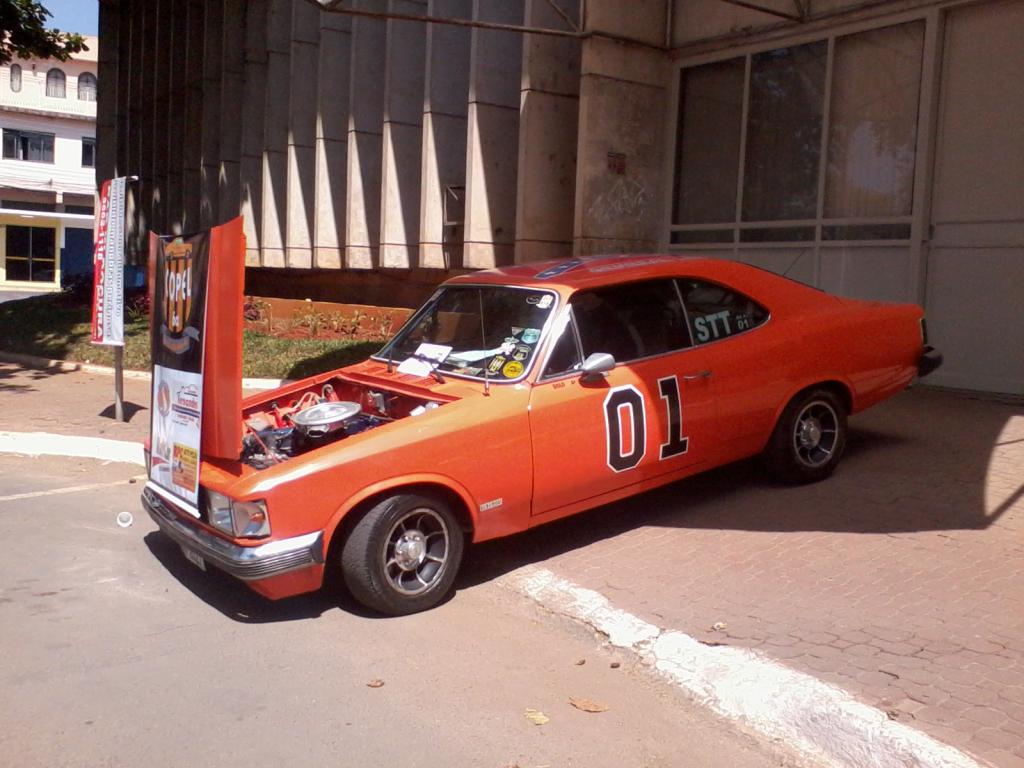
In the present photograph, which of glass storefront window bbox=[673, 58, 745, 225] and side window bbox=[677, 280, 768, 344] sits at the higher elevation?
glass storefront window bbox=[673, 58, 745, 225]

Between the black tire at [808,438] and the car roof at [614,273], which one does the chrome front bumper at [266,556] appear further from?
the black tire at [808,438]

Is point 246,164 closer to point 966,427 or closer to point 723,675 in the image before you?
point 966,427

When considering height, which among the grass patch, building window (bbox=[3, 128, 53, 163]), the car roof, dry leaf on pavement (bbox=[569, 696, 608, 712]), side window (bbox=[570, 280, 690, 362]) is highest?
building window (bbox=[3, 128, 53, 163])

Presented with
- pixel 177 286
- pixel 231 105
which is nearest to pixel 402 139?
pixel 231 105

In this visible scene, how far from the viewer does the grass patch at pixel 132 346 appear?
13531mm

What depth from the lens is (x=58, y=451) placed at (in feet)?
31.5

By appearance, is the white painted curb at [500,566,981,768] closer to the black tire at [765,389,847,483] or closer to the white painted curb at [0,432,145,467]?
the black tire at [765,389,847,483]

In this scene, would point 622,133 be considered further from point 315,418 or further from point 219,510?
point 219,510

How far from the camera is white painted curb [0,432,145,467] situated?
9383 millimetres

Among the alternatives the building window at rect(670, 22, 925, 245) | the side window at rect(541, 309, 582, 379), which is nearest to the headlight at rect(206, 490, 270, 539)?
the side window at rect(541, 309, 582, 379)

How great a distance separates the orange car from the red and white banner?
477cm

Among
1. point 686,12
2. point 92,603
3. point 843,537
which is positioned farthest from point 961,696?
point 686,12

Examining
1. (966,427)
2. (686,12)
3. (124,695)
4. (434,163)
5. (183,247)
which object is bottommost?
(124,695)

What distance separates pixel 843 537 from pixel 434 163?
11.0 meters
